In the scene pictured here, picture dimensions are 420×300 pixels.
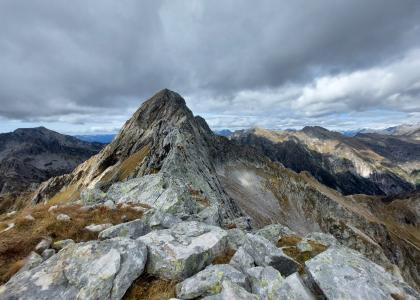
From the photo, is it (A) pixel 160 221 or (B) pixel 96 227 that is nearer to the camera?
(B) pixel 96 227

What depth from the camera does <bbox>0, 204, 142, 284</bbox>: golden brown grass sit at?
15367 mm

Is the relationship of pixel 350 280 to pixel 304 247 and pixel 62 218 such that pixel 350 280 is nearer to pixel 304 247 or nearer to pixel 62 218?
pixel 304 247

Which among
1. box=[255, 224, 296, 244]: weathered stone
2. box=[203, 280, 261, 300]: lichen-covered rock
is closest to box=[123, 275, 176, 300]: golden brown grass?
box=[203, 280, 261, 300]: lichen-covered rock

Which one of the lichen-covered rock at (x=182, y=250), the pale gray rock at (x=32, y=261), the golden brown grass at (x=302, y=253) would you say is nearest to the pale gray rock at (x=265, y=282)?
the lichen-covered rock at (x=182, y=250)

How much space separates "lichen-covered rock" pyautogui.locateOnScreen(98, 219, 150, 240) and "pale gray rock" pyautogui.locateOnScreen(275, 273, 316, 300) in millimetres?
9412

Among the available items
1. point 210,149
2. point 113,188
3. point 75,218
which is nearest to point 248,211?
point 210,149

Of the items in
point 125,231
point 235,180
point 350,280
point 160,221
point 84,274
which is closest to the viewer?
point 84,274

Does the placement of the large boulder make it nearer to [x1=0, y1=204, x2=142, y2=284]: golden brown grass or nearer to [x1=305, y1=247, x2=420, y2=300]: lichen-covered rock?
[x1=0, y1=204, x2=142, y2=284]: golden brown grass

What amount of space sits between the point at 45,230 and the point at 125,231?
Answer: 492cm

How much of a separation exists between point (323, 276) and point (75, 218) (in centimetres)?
1622

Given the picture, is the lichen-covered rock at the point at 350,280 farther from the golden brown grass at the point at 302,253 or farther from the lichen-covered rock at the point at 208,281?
the lichen-covered rock at the point at 208,281

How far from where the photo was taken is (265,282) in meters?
13.2

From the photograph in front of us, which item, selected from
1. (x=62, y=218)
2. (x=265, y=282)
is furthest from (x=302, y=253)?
(x=62, y=218)

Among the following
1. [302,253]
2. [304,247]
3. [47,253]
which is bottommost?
[302,253]
